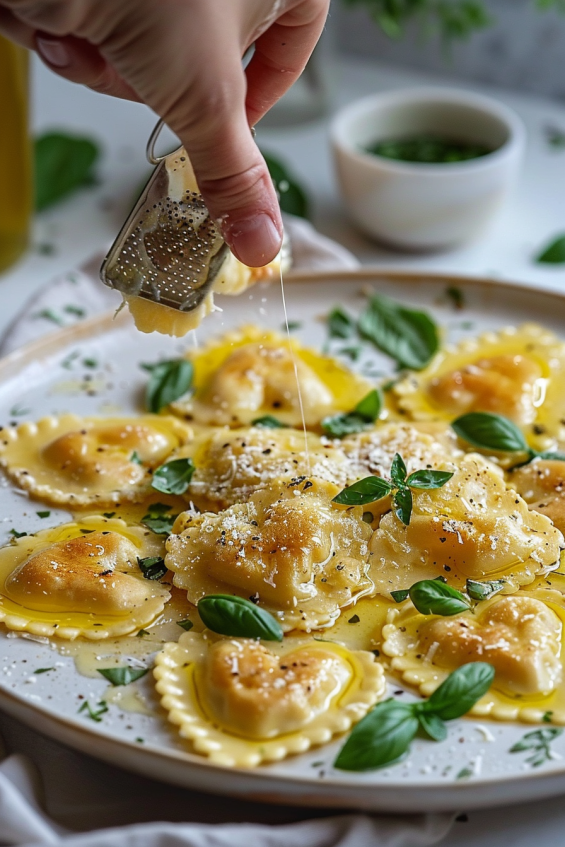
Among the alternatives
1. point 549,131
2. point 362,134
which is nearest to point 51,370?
point 362,134

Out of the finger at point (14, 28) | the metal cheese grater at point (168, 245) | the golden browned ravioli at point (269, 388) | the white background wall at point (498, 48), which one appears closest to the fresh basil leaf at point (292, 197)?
the white background wall at point (498, 48)

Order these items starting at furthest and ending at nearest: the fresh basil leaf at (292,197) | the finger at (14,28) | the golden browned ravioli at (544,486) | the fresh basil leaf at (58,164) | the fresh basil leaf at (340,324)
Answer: the fresh basil leaf at (58,164) < the fresh basil leaf at (292,197) < the fresh basil leaf at (340,324) < the golden browned ravioli at (544,486) < the finger at (14,28)

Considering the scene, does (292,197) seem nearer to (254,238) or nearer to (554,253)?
Answer: (554,253)

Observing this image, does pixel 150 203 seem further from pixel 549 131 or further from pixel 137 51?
pixel 549 131

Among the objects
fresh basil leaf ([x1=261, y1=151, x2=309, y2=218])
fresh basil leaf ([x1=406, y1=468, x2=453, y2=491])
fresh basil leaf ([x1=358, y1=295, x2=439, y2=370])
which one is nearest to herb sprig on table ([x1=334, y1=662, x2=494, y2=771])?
fresh basil leaf ([x1=406, y1=468, x2=453, y2=491])

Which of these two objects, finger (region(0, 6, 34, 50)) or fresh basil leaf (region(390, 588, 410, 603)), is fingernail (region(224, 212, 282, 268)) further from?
fresh basil leaf (region(390, 588, 410, 603))

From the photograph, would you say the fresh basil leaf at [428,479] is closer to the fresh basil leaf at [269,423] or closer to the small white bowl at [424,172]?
the fresh basil leaf at [269,423]
